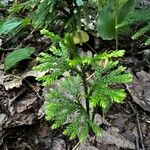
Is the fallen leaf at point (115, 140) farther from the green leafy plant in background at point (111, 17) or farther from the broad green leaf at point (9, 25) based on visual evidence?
the broad green leaf at point (9, 25)

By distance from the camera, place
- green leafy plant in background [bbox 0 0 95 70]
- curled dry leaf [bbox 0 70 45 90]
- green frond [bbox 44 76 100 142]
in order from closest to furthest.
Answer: green frond [bbox 44 76 100 142], curled dry leaf [bbox 0 70 45 90], green leafy plant in background [bbox 0 0 95 70]

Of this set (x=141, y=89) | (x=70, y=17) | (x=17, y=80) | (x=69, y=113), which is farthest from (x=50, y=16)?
(x=69, y=113)

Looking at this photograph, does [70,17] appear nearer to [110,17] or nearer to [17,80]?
[110,17]

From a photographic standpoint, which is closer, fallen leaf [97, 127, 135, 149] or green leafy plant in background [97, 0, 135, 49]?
fallen leaf [97, 127, 135, 149]

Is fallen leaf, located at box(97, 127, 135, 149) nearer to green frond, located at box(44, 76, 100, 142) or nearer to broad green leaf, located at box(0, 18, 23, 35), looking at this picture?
green frond, located at box(44, 76, 100, 142)

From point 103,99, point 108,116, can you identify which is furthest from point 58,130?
point 103,99

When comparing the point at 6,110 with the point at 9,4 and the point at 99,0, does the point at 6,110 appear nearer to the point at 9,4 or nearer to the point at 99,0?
the point at 99,0

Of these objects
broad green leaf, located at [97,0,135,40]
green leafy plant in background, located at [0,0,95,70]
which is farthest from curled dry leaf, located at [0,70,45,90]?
broad green leaf, located at [97,0,135,40]
